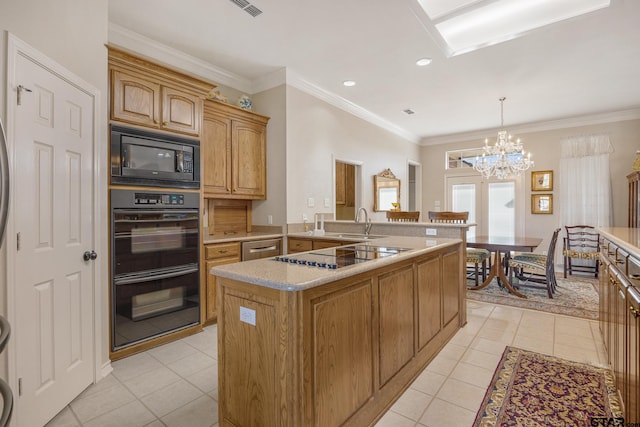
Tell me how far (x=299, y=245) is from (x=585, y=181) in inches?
229

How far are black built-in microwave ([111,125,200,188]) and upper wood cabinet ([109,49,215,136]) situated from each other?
108 millimetres

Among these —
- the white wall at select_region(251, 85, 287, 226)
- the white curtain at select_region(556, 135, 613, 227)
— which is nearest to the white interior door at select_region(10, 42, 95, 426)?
the white wall at select_region(251, 85, 287, 226)

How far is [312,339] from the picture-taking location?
139 centimetres

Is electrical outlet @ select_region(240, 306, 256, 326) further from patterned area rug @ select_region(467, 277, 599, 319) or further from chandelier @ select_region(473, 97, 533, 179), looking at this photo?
chandelier @ select_region(473, 97, 533, 179)

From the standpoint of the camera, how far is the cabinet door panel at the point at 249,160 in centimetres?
393

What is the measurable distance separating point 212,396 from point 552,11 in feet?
15.0

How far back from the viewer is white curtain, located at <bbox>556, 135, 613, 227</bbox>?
18.8ft

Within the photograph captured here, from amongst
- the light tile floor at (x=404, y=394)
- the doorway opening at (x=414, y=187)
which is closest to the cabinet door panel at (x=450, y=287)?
the light tile floor at (x=404, y=394)

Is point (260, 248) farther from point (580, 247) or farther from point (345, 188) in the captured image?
point (580, 247)

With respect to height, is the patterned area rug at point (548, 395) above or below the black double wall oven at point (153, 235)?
below

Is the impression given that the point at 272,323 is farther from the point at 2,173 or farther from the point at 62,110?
the point at 62,110

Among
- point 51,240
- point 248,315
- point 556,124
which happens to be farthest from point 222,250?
point 556,124

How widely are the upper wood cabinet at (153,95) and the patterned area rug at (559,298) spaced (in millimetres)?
4290

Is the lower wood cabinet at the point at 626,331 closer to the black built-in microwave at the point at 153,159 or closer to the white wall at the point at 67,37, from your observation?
the white wall at the point at 67,37
